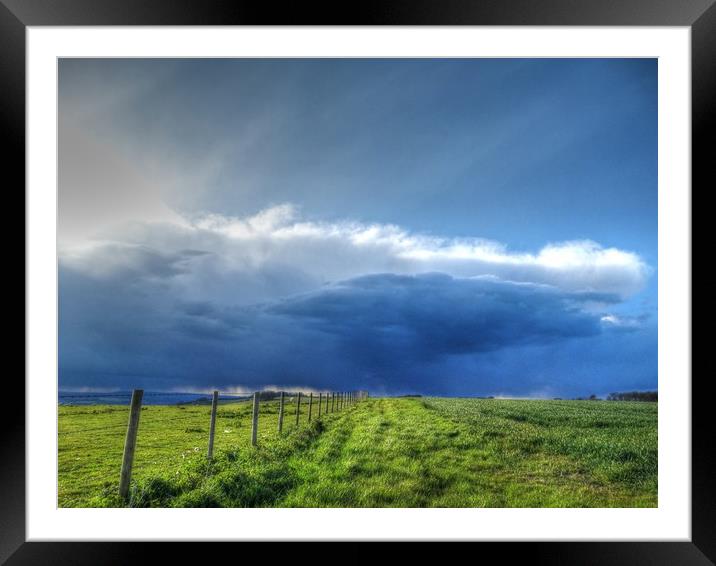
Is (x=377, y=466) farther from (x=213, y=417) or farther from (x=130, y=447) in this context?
(x=130, y=447)

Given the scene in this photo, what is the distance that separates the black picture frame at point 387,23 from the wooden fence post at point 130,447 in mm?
1222

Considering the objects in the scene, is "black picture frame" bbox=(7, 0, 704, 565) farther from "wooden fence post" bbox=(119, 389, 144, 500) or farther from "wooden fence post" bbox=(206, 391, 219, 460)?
"wooden fence post" bbox=(206, 391, 219, 460)

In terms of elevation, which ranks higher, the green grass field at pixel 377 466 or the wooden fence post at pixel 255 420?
the wooden fence post at pixel 255 420

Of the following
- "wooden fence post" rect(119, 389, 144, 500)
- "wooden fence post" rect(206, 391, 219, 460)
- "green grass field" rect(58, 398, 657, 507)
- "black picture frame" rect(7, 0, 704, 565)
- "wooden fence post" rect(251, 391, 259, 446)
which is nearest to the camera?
"black picture frame" rect(7, 0, 704, 565)

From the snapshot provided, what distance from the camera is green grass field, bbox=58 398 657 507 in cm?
455

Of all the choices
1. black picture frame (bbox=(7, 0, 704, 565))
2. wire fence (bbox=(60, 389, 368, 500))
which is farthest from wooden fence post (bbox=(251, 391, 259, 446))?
black picture frame (bbox=(7, 0, 704, 565))

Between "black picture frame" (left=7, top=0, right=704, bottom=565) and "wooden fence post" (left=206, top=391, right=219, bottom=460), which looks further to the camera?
"wooden fence post" (left=206, top=391, right=219, bottom=460)

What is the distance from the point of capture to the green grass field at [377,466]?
4547 millimetres

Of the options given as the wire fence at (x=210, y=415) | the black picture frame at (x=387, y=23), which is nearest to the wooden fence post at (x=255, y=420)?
the wire fence at (x=210, y=415)

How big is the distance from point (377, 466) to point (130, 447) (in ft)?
8.92

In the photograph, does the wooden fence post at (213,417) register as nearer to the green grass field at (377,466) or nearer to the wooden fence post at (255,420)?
the green grass field at (377,466)

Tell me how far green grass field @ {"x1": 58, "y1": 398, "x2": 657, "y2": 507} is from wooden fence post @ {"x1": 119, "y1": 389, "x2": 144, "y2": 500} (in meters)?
0.08

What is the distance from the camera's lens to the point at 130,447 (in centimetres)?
412

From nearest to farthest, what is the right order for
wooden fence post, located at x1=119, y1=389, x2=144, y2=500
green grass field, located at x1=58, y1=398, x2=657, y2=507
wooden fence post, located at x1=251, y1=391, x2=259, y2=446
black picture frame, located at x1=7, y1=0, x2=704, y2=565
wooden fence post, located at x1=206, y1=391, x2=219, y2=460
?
black picture frame, located at x1=7, y1=0, x2=704, y2=565
wooden fence post, located at x1=119, y1=389, x2=144, y2=500
green grass field, located at x1=58, y1=398, x2=657, y2=507
wooden fence post, located at x1=206, y1=391, x2=219, y2=460
wooden fence post, located at x1=251, y1=391, x2=259, y2=446
